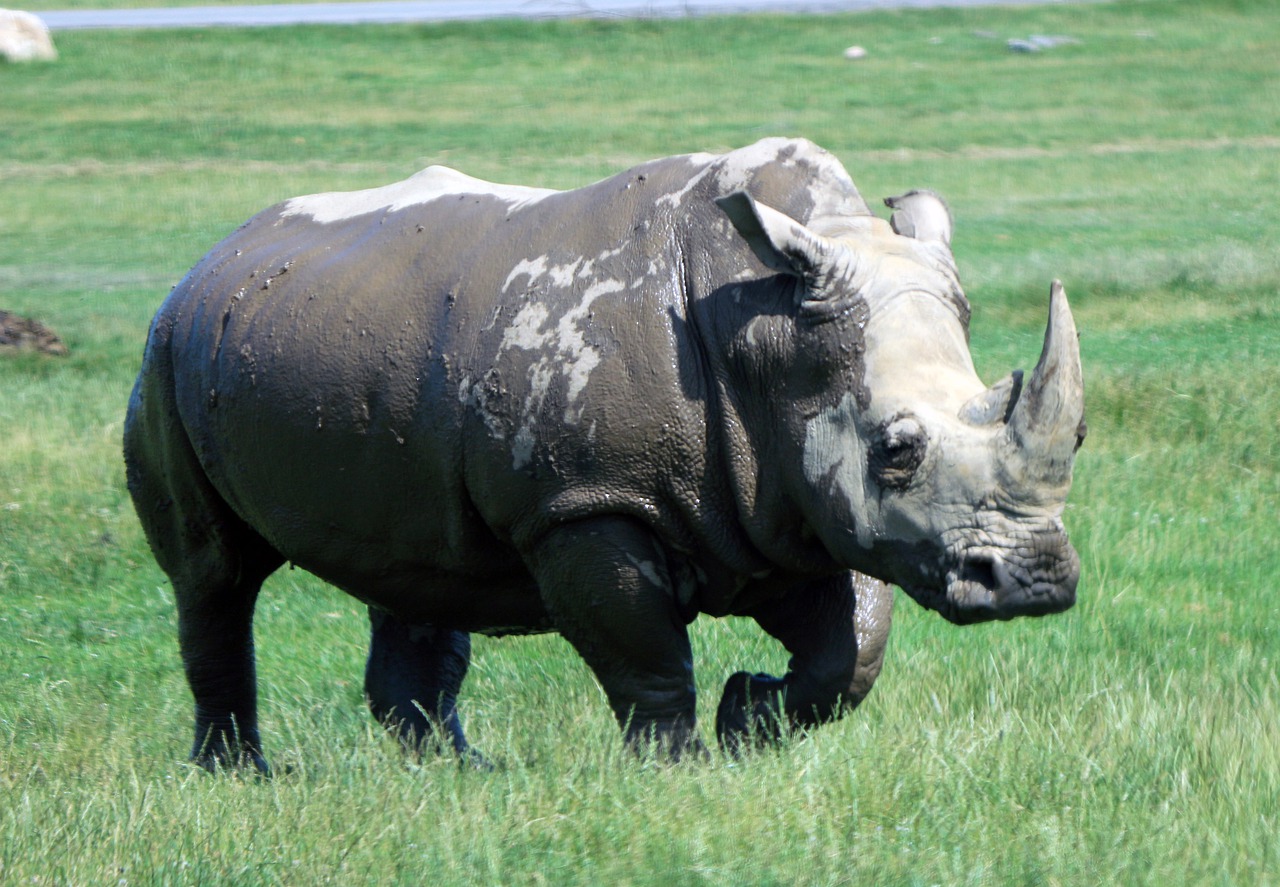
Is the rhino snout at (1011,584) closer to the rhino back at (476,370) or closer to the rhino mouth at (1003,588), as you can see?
the rhino mouth at (1003,588)

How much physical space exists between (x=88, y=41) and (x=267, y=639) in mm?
36281

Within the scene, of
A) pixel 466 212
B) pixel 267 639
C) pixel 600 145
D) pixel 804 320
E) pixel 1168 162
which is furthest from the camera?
pixel 600 145

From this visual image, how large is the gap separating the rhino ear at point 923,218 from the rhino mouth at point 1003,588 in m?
1.09

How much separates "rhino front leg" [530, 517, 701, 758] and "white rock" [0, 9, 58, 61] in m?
36.6

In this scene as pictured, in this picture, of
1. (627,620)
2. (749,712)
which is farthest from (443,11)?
(627,620)

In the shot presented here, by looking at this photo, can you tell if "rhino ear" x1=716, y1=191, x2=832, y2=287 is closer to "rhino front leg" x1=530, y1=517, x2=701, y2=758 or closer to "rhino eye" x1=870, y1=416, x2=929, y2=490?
"rhino eye" x1=870, y1=416, x2=929, y2=490

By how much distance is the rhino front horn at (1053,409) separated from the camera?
430cm

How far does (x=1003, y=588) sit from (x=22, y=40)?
124 ft

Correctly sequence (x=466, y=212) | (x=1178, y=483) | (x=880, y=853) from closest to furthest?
→ (x=880, y=853) → (x=466, y=212) → (x=1178, y=483)

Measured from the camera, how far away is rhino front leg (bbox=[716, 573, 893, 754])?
5.19 metres

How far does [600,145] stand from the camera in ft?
94.6

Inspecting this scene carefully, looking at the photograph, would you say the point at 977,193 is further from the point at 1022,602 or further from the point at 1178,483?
the point at 1022,602

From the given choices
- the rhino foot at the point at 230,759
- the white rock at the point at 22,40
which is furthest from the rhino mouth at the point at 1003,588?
the white rock at the point at 22,40

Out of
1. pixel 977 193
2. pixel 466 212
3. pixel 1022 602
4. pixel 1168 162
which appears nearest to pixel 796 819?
pixel 1022 602
